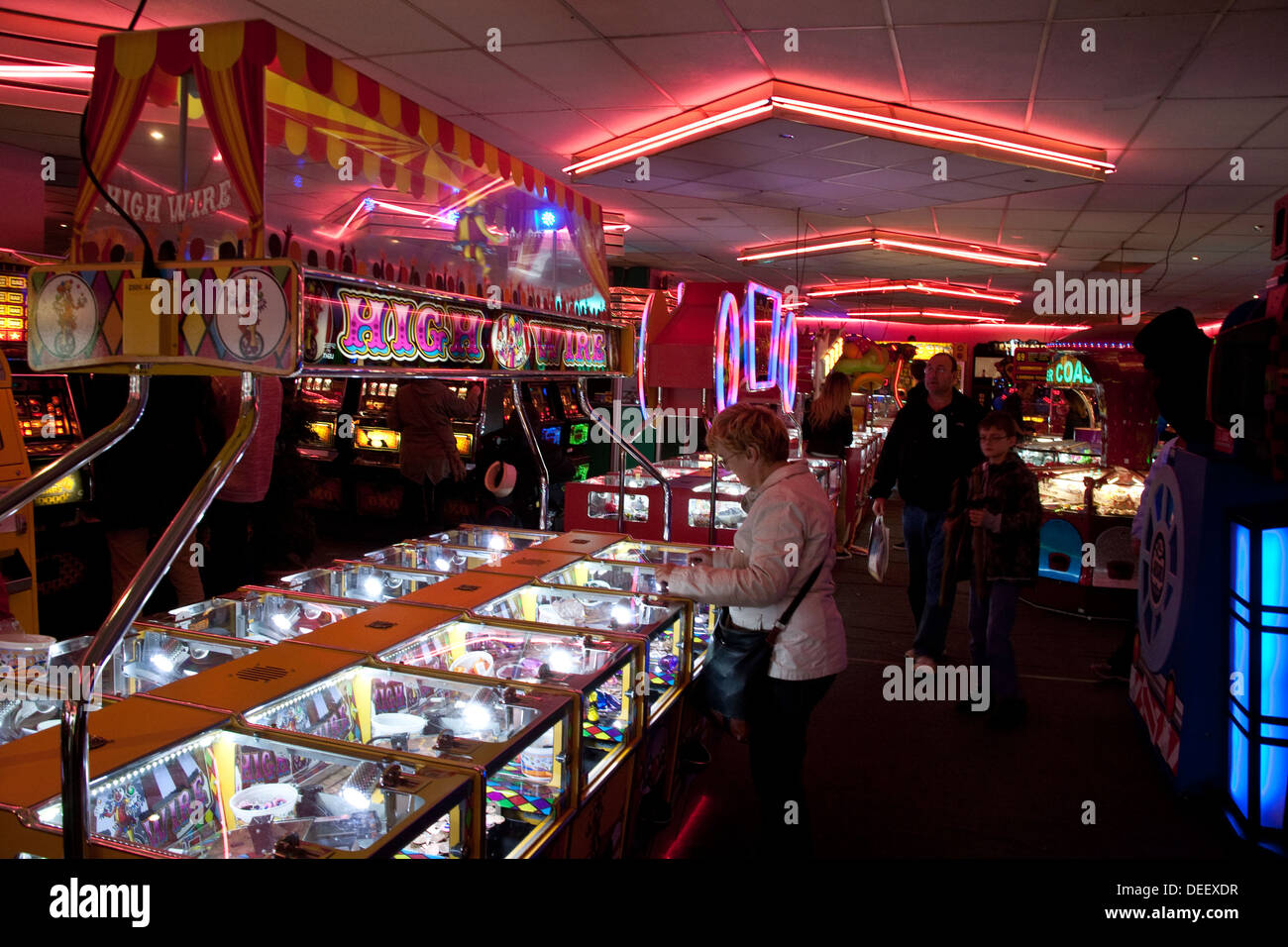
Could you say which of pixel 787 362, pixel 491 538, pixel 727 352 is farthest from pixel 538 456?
pixel 787 362

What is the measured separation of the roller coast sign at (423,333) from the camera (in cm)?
186

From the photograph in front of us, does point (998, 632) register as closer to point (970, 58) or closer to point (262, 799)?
point (970, 58)

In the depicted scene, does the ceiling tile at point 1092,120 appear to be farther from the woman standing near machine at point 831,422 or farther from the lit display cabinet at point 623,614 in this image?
the lit display cabinet at point 623,614

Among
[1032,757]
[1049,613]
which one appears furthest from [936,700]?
[1049,613]

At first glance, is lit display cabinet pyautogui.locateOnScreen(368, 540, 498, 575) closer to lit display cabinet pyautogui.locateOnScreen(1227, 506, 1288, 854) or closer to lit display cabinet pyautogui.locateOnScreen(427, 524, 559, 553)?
lit display cabinet pyautogui.locateOnScreen(427, 524, 559, 553)

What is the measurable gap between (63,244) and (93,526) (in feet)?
11.7

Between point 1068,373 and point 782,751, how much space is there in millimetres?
11675

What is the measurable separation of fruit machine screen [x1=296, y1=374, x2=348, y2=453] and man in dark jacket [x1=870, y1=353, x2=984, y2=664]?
605 cm

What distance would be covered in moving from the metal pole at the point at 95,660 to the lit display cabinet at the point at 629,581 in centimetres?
154

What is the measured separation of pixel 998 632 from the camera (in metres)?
4.13

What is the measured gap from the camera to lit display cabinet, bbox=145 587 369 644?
2.59 metres

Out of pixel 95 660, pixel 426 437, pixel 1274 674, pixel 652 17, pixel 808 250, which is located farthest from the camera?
pixel 808 250

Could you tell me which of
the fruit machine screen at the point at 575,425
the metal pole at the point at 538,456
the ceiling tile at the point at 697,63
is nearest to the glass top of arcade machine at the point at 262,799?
the metal pole at the point at 538,456

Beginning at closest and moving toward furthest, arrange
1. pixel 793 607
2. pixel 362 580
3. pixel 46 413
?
1. pixel 793 607
2. pixel 362 580
3. pixel 46 413
